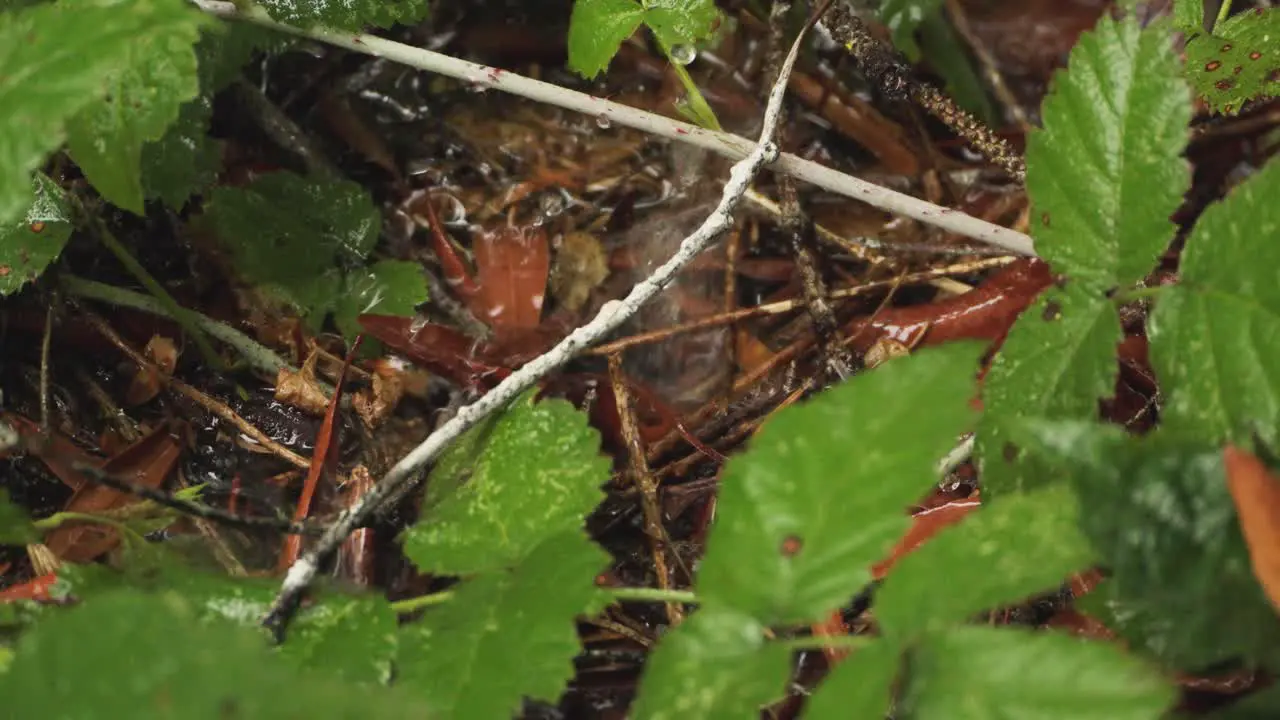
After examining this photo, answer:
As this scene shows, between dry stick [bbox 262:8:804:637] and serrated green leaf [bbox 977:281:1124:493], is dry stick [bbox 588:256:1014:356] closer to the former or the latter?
dry stick [bbox 262:8:804:637]

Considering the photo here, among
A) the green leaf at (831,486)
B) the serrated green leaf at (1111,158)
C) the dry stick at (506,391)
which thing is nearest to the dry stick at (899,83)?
the dry stick at (506,391)

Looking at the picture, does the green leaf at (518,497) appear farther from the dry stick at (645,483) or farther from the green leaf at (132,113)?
the green leaf at (132,113)

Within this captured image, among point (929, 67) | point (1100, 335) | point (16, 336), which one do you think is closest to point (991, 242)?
point (1100, 335)

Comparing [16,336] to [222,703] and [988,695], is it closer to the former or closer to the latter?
[222,703]

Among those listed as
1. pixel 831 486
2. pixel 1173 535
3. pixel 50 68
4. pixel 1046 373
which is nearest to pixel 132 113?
pixel 50 68

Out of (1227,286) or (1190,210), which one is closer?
(1227,286)

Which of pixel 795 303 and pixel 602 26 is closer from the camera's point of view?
pixel 602 26

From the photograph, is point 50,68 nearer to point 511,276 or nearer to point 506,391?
point 506,391
